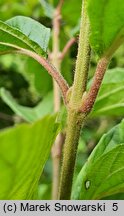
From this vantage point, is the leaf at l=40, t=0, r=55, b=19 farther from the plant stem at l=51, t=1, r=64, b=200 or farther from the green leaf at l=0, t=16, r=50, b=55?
the green leaf at l=0, t=16, r=50, b=55

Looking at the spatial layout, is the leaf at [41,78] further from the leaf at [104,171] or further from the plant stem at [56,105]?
the leaf at [104,171]

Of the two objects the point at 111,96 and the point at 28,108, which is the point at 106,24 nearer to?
the point at 111,96

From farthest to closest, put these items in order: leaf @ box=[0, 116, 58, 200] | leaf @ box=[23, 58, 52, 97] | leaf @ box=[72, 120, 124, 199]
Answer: leaf @ box=[23, 58, 52, 97] < leaf @ box=[72, 120, 124, 199] < leaf @ box=[0, 116, 58, 200]

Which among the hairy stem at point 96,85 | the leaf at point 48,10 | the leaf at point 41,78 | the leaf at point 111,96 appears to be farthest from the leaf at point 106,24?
the leaf at point 41,78

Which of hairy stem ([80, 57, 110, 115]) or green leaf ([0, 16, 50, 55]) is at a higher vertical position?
green leaf ([0, 16, 50, 55])

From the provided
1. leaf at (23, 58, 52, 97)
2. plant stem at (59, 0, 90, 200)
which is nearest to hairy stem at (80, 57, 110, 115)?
plant stem at (59, 0, 90, 200)

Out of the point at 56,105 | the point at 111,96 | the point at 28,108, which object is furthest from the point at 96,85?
the point at 28,108
